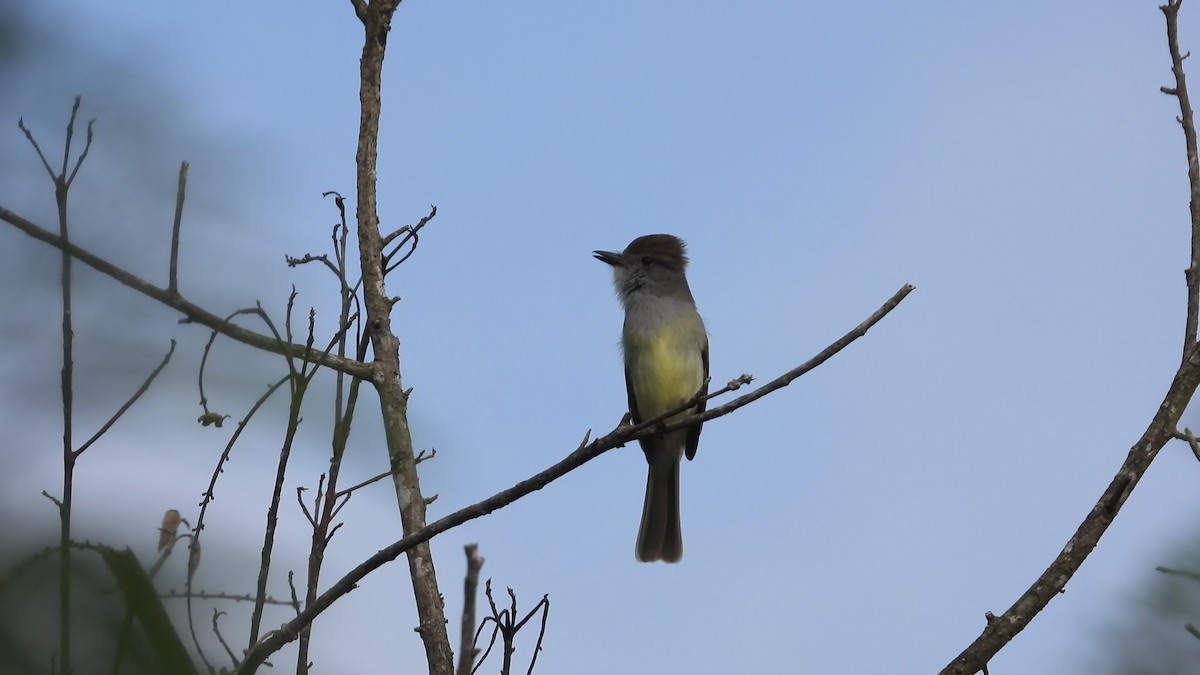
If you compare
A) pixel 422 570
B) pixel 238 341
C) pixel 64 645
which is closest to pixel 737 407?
pixel 422 570

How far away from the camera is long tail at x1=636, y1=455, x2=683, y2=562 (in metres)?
8.67

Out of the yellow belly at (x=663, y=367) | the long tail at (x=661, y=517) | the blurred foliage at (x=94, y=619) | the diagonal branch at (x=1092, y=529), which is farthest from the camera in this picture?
the long tail at (x=661, y=517)

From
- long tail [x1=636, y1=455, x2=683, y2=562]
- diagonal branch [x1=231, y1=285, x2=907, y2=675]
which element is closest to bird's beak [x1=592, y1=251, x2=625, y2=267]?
long tail [x1=636, y1=455, x2=683, y2=562]

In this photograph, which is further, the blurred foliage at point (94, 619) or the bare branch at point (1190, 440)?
the bare branch at point (1190, 440)

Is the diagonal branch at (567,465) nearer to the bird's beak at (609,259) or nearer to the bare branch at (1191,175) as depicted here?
the bare branch at (1191,175)

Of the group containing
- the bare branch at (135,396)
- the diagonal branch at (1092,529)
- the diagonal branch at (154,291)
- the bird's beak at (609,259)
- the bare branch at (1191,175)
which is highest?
the bird's beak at (609,259)

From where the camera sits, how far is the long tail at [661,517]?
341 inches

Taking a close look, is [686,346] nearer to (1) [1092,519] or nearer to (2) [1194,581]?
(1) [1092,519]

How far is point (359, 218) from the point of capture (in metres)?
5.07

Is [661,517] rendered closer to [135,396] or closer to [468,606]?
[468,606]

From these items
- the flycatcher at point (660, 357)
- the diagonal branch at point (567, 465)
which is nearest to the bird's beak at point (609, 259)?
the flycatcher at point (660, 357)

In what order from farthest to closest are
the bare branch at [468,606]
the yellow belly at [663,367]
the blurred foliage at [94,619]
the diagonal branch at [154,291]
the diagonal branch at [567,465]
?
1. the yellow belly at [663,367]
2. the diagonal branch at [567,465]
3. the bare branch at [468,606]
4. the diagonal branch at [154,291]
5. the blurred foliage at [94,619]

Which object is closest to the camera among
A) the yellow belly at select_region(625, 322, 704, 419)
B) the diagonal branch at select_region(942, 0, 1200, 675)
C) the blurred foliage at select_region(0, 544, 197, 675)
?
the blurred foliage at select_region(0, 544, 197, 675)

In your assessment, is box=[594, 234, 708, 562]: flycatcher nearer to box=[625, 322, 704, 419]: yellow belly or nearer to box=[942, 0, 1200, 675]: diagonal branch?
box=[625, 322, 704, 419]: yellow belly
